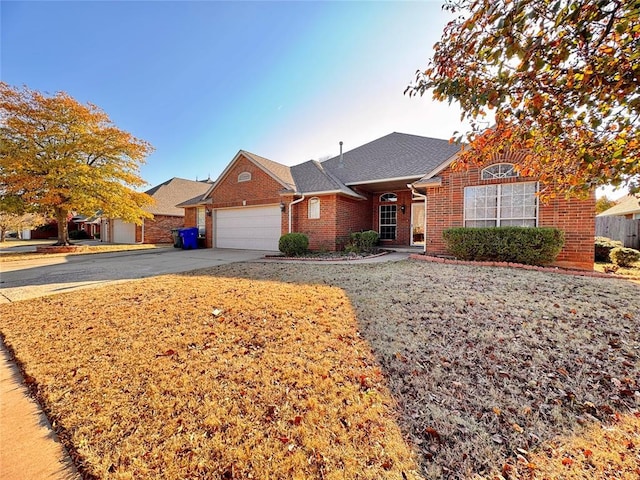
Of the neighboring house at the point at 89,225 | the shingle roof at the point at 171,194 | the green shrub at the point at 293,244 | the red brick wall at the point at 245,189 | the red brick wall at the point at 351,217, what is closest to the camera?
the green shrub at the point at 293,244

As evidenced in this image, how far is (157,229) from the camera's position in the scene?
2128 cm

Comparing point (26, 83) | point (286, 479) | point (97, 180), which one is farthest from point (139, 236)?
point (286, 479)

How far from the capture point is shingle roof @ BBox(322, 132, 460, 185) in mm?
11948

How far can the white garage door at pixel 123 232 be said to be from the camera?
2186 centimetres

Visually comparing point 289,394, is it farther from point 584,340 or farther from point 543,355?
point 584,340

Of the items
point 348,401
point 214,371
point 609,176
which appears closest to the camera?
point 348,401

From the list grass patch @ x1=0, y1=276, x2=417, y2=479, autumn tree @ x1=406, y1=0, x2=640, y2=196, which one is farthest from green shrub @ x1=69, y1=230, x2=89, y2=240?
autumn tree @ x1=406, y1=0, x2=640, y2=196

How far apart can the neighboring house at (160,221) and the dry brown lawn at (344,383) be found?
716 inches

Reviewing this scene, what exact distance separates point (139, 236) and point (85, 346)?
842 inches

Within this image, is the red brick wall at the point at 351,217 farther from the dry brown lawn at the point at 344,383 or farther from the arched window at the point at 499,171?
the dry brown lawn at the point at 344,383

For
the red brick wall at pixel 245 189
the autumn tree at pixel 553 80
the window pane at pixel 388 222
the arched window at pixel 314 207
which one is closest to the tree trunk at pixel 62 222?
the red brick wall at pixel 245 189

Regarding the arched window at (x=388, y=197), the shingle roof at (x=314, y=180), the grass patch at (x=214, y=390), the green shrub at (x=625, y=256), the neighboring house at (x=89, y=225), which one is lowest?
the grass patch at (x=214, y=390)

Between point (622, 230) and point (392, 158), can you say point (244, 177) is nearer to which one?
point (392, 158)

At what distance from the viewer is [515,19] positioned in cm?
202
